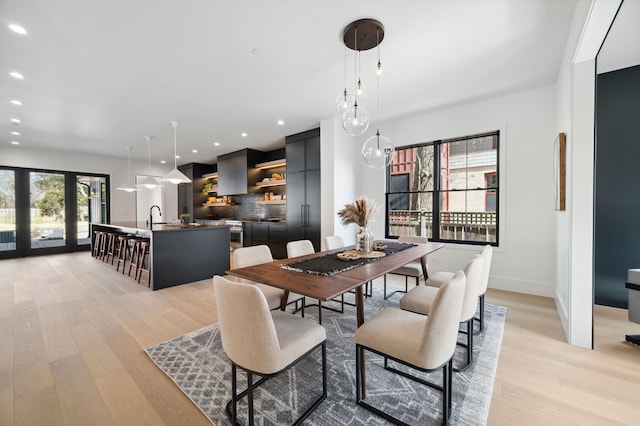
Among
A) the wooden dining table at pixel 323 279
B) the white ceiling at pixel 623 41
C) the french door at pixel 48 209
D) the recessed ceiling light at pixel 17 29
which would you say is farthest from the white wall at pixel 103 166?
the white ceiling at pixel 623 41

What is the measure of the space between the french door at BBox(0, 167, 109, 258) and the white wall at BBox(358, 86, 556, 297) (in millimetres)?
9464

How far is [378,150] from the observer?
2.77 m

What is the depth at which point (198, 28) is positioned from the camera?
2.29 metres

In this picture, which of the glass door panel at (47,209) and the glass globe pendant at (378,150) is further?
→ the glass door panel at (47,209)

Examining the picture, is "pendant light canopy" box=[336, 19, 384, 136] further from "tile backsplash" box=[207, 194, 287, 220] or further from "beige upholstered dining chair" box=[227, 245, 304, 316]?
"tile backsplash" box=[207, 194, 287, 220]

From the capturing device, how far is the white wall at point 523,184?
3443 mm

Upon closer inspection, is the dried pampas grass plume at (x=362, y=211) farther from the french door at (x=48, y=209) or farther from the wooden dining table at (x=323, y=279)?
the french door at (x=48, y=209)

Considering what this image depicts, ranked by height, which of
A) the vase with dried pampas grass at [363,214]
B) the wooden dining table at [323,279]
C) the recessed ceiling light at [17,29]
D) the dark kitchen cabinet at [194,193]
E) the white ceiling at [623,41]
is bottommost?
the wooden dining table at [323,279]

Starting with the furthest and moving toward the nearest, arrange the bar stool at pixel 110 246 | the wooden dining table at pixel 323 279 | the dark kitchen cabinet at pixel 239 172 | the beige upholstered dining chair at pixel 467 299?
the dark kitchen cabinet at pixel 239 172, the bar stool at pixel 110 246, the beige upholstered dining chair at pixel 467 299, the wooden dining table at pixel 323 279

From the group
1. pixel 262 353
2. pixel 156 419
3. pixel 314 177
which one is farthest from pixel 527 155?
pixel 156 419

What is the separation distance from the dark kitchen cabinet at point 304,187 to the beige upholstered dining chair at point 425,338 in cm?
352

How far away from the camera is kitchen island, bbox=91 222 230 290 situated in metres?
3.82

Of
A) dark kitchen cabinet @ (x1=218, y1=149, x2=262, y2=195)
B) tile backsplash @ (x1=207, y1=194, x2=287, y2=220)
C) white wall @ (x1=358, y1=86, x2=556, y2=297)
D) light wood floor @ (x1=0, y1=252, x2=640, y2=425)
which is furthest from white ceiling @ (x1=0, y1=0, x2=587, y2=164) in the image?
tile backsplash @ (x1=207, y1=194, x2=287, y2=220)

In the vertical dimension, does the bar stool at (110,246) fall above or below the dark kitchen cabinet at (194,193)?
below
